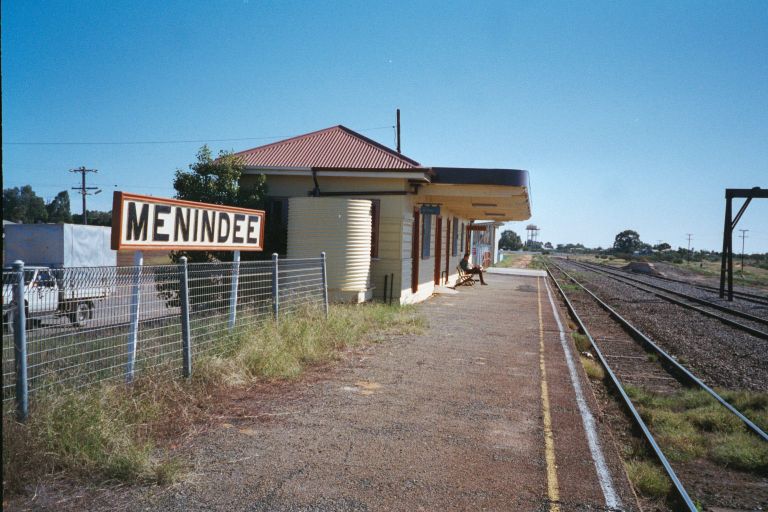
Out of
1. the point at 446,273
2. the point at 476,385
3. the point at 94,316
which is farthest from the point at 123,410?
the point at 446,273

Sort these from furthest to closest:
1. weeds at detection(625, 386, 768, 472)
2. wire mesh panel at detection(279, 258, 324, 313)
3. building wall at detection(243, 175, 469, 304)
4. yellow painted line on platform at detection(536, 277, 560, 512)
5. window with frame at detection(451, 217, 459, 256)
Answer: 1. window with frame at detection(451, 217, 459, 256)
2. building wall at detection(243, 175, 469, 304)
3. wire mesh panel at detection(279, 258, 324, 313)
4. weeds at detection(625, 386, 768, 472)
5. yellow painted line on platform at detection(536, 277, 560, 512)

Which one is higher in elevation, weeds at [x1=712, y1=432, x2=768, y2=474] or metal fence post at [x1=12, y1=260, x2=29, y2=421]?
metal fence post at [x1=12, y1=260, x2=29, y2=421]

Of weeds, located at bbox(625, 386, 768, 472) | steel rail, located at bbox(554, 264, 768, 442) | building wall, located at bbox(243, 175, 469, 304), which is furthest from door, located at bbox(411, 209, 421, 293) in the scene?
weeds, located at bbox(625, 386, 768, 472)

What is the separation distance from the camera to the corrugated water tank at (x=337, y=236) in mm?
12953

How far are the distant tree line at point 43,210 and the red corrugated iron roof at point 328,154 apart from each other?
52576 millimetres

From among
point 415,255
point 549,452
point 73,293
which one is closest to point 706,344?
point 415,255

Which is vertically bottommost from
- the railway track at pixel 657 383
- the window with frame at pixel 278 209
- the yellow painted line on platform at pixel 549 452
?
the railway track at pixel 657 383

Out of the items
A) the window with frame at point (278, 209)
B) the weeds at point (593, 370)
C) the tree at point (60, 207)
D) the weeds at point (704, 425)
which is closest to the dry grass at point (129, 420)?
the weeds at point (704, 425)

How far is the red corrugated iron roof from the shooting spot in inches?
Answer: 581

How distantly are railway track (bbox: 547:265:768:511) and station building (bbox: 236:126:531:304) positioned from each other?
425 cm

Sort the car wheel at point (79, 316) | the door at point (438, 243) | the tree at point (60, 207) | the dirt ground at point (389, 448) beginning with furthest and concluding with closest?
the tree at point (60, 207) → the door at point (438, 243) → the car wheel at point (79, 316) → the dirt ground at point (389, 448)

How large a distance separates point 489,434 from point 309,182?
10370 millimetres

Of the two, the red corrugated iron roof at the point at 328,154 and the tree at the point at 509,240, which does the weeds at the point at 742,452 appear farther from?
the tree at the point at 509,240

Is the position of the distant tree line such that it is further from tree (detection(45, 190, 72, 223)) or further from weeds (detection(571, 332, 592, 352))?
weeds (detection(571, 332, 592, 352))
